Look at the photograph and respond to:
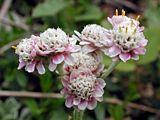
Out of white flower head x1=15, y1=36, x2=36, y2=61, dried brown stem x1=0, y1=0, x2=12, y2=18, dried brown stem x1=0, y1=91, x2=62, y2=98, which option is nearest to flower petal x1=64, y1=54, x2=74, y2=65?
white flower head x1=15, y1=36, x2=36, y2=61

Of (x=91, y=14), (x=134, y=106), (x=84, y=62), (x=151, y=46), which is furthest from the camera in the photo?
(x=91, y=14)

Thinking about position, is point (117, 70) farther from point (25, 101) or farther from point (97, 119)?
point (25, 101)

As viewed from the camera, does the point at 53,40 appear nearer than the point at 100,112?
Yes

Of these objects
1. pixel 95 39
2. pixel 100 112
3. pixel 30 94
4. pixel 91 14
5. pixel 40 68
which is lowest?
pixel 100 112

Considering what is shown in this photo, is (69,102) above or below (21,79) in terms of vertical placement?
below

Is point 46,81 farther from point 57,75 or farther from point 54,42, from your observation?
point 54,42

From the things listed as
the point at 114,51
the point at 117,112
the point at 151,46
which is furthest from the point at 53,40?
the point at 151,46

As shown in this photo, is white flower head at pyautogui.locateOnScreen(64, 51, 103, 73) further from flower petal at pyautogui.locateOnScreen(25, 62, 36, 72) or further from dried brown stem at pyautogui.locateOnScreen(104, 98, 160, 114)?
dried brown stem at pyautogui.locateOnScreen(104, 98, 160, 114)
